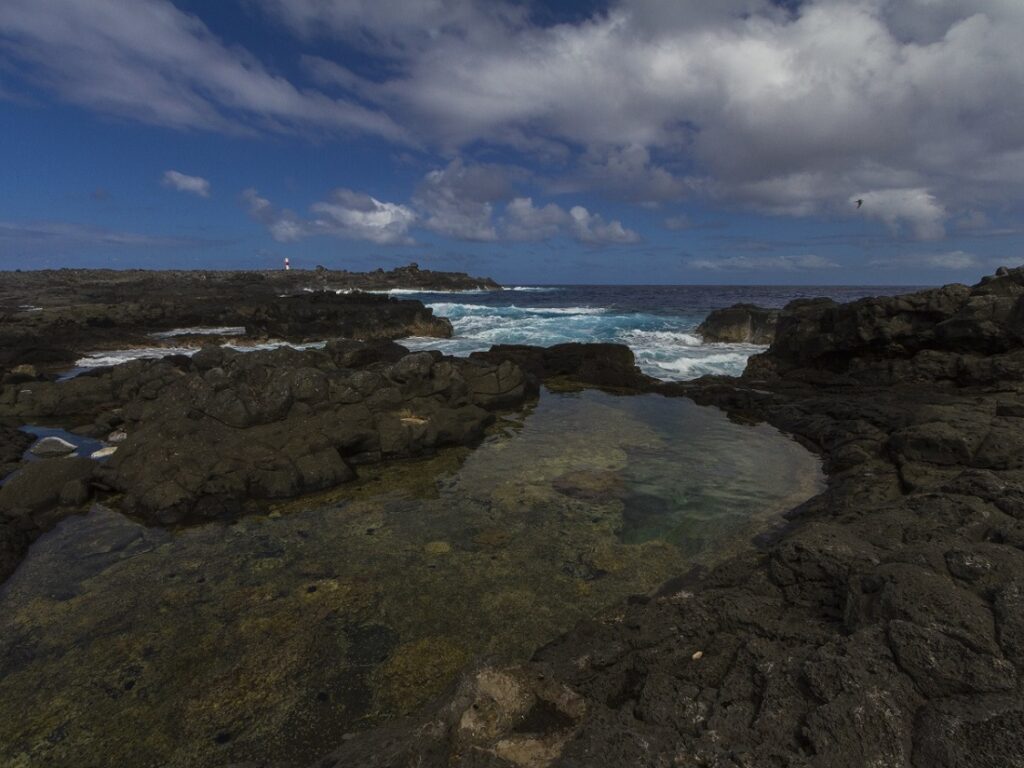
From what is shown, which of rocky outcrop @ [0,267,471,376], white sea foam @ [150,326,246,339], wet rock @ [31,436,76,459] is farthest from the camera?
white sea foam @ [150,326,246,339]

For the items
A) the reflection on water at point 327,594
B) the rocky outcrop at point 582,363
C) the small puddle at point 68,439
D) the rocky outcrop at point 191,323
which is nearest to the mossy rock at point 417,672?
the reflection on water at point 327,594

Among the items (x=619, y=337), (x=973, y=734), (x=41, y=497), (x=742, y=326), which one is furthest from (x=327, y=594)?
(x=619, y=337)

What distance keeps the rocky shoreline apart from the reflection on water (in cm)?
75

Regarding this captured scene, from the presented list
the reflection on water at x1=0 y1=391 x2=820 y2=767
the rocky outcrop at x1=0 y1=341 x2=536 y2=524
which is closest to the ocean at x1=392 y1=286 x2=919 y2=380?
the rocky outcrop at x1=0 y1=341 x2=536 y2=524

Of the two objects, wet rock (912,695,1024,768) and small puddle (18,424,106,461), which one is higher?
wet rock (912,695,1024,768)

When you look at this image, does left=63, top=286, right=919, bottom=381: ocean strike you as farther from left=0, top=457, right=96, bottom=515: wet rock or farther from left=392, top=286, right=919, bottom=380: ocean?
left=0, top=457, right=96, bottom=515: wet rock

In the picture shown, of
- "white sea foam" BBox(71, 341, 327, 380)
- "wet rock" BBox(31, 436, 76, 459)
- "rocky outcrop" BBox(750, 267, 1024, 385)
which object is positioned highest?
"rocky outcrop" BBox(750, 267, 1024, 385)

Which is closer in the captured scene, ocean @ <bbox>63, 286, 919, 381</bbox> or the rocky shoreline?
the rocky shoreline

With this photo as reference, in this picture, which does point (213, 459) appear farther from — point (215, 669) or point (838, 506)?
point (838, 506)

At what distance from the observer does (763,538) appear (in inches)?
317

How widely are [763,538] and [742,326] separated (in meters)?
27.1

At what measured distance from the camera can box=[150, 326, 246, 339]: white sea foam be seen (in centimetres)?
3470

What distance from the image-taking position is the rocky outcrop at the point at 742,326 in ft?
103

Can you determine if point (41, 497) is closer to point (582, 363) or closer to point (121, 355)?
point (582, 363)
